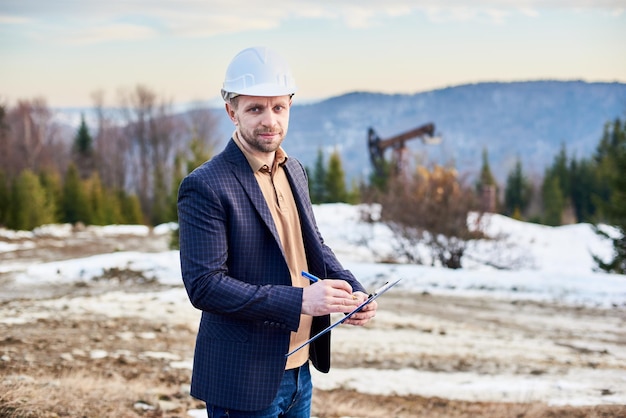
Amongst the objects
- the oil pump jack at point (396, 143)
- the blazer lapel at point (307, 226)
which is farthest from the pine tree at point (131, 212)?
the blazer lapel at point (307, 226)

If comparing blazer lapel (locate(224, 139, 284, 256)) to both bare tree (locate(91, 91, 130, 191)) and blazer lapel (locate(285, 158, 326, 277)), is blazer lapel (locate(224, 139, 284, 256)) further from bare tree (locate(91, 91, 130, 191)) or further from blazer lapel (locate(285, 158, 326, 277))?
bare tree (locate(91, 91, 130, 191))

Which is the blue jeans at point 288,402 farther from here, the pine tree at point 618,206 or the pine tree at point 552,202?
the pine tree at point 552,202

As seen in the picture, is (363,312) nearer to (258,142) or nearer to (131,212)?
(258,142)

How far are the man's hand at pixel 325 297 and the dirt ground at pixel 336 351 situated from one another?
3.03 metres

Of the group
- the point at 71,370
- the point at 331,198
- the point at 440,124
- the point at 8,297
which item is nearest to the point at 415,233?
the point at 8,297

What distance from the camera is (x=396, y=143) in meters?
31.8

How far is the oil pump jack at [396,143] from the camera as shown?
29891mm

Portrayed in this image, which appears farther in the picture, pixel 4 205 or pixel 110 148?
pixel 110 148

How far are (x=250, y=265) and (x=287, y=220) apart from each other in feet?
0.73

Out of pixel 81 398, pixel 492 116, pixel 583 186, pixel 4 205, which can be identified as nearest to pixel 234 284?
pixel 81 398

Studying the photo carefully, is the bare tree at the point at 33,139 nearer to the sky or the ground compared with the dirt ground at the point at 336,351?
nearer to the ground

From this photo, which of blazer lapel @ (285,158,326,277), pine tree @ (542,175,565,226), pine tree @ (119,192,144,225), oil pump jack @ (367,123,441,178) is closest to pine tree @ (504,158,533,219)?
pine tree @ (542,175,565,226)

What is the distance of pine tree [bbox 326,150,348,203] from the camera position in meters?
34.3

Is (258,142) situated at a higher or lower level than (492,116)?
higher
